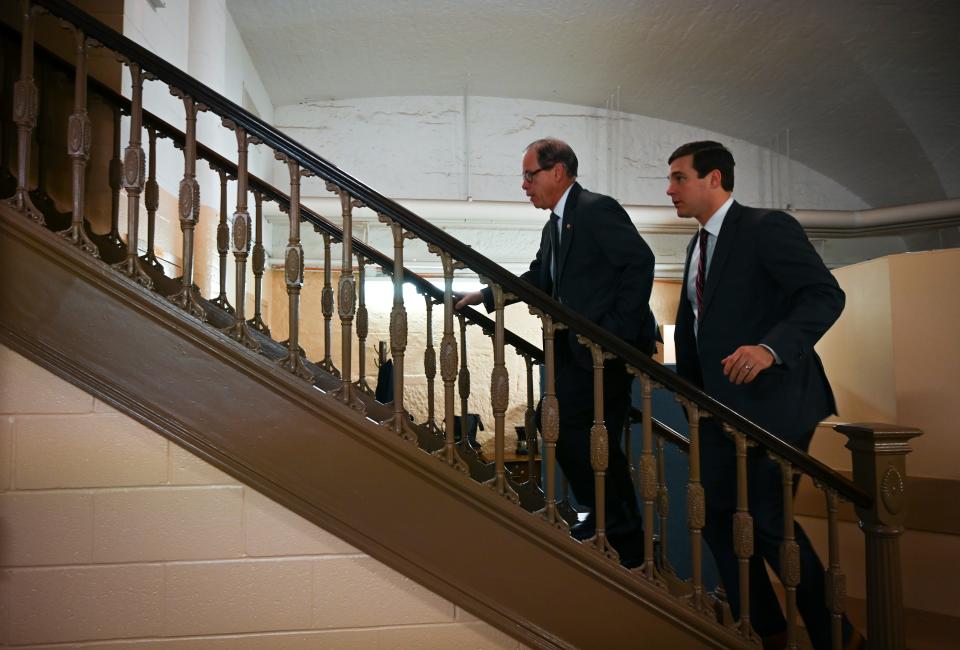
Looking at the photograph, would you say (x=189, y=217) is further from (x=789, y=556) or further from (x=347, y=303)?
(x=789, y=556)

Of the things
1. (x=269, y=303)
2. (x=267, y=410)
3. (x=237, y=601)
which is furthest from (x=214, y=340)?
(x=269, y=303)

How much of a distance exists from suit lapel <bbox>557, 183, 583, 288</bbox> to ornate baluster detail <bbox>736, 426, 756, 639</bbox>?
0.79 meters

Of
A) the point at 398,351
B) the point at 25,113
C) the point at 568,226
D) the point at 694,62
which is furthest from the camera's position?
the point at 694,62

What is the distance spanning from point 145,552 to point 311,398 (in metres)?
0.61

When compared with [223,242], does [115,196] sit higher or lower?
higher

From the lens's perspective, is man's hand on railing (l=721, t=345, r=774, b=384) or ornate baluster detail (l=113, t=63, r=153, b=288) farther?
man's hand on railing (l=721, t=345, r=774, b=384)

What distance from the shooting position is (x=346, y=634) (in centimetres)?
193

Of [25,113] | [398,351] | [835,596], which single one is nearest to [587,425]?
[398,351]

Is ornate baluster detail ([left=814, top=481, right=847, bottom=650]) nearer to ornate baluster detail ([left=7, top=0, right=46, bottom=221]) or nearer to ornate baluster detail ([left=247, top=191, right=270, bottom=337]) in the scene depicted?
ornate baluster detail ([left=247, top=191, right=270, bottom=337])

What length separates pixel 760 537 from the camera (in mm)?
2166

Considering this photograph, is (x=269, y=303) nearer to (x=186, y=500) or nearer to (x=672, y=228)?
(x=672, y=228)

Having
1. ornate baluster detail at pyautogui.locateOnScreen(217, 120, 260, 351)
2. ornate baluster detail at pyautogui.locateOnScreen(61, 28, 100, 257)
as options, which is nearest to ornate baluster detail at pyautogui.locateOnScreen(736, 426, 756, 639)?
ornate baluster detail at pyautogui.locateOnScreen(217, 120, 260, 351)

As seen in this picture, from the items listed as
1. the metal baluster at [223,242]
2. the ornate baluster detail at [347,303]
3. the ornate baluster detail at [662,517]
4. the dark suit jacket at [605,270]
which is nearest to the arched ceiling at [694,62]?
the metal baluster at [223,242]

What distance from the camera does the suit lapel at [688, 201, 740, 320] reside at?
224 centimetres
